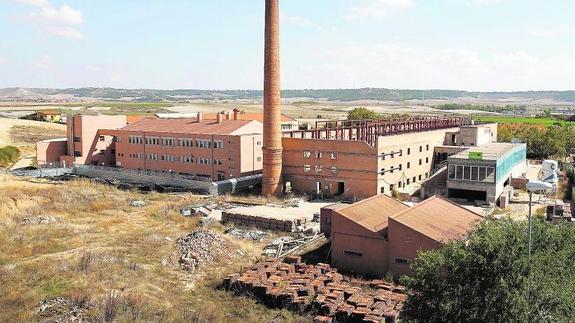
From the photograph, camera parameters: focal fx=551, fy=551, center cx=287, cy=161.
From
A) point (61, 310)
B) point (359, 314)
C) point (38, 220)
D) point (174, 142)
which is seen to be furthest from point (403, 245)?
point (174, 142)

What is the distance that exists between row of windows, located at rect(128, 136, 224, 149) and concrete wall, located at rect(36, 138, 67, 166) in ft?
34.1

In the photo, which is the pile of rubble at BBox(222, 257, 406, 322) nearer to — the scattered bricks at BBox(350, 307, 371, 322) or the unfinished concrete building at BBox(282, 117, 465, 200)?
the scattered bricks at BBox(350, 307, 371, 322)

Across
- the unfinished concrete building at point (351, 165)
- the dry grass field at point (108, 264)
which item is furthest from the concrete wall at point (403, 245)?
the unfinished concrete building at point (351, 165)

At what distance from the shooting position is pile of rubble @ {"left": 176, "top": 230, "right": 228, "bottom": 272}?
1118 inches

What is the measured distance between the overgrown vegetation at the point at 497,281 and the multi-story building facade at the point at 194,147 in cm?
3385

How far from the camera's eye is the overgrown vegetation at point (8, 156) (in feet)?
216

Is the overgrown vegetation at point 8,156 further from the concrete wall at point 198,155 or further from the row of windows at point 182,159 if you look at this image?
the row of windows at point 182,159

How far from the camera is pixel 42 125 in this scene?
321 feet

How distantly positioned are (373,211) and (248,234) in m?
8.40

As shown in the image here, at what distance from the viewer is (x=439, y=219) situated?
28.4 m

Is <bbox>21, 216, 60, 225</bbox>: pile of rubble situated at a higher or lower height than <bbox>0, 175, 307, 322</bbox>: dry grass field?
higher

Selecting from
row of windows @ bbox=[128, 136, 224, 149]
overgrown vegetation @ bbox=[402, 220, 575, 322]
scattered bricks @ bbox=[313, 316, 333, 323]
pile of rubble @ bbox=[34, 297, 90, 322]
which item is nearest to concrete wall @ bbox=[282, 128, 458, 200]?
row of windows @ bbox=[128, 136, 224, 149]

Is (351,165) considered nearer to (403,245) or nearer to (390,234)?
(390,234)

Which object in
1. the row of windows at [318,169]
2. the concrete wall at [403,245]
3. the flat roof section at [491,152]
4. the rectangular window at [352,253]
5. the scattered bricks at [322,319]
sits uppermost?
the flat roof section at [491,152]
